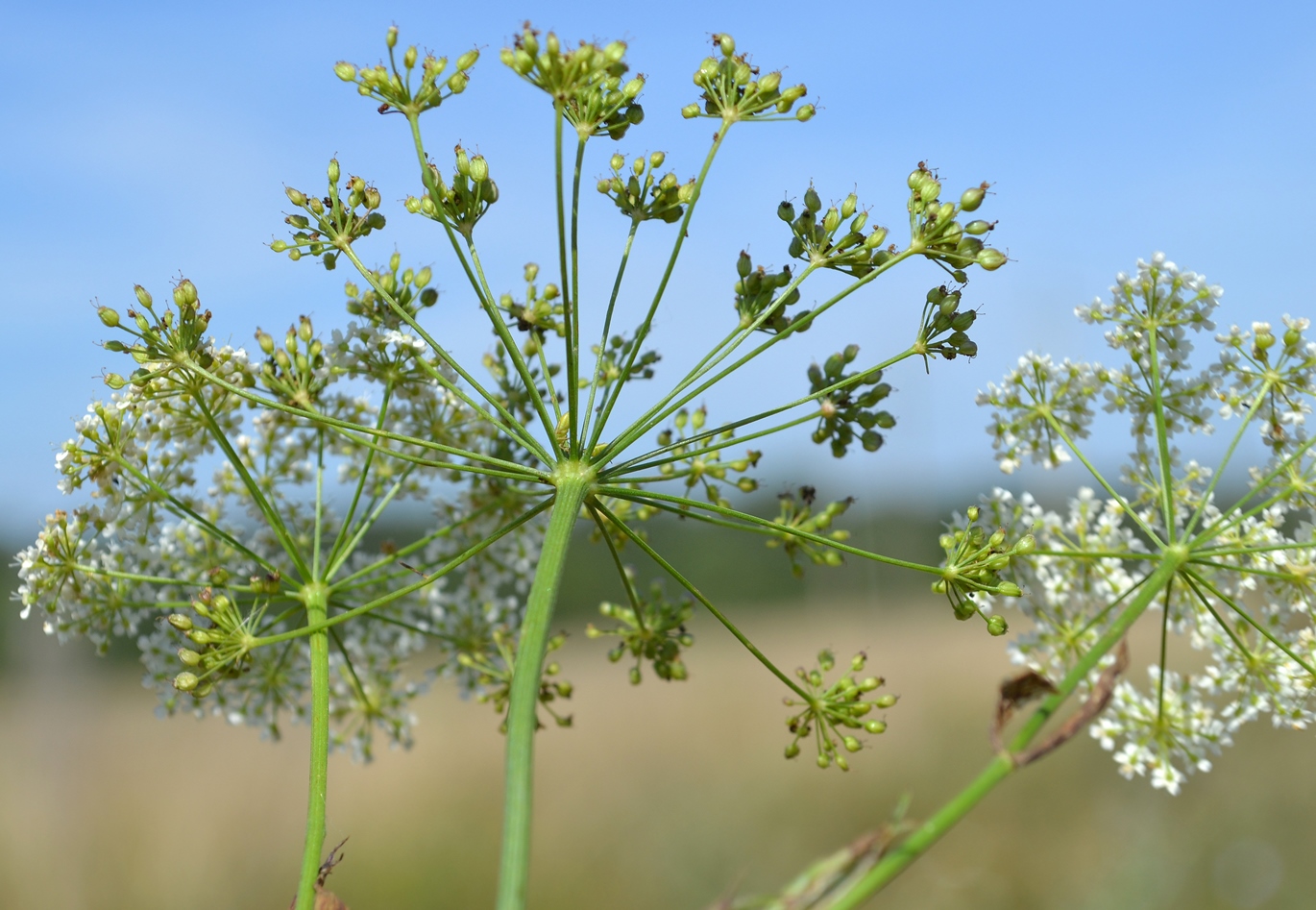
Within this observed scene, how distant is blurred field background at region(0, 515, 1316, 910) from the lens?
14734mm

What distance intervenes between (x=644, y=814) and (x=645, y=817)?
7.4 inches

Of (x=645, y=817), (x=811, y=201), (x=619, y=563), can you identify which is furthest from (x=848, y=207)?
(x=645, y=817)

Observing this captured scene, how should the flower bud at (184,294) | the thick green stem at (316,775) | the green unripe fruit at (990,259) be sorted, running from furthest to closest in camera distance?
the flower bud at (184,294), the green unripe fruit at (990,259), the thick green stem at (316,775)

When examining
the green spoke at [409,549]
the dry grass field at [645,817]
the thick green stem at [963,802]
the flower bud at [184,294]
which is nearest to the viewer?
the thick green stem at [963,802]

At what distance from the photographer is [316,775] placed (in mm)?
2299

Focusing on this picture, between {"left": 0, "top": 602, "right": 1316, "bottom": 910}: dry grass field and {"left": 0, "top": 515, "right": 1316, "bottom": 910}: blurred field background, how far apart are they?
5 centimetres

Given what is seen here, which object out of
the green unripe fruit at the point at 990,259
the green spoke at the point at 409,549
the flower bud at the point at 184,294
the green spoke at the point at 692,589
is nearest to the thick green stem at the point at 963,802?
the green spoke at the point at 692,589

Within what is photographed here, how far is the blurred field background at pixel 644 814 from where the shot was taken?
14.7 meters

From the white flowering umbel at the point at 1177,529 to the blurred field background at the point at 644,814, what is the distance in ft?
38.3

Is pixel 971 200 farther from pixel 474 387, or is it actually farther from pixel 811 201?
pixel 474 387

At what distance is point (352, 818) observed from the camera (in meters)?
21.8

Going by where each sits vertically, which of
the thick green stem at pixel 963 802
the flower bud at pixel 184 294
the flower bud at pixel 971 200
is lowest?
the thick green stem at pixel 963 802

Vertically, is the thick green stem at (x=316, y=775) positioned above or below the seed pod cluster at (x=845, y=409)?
below

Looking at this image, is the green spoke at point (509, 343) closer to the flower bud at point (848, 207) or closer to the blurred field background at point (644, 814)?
the flower bud at point (848, 207)
